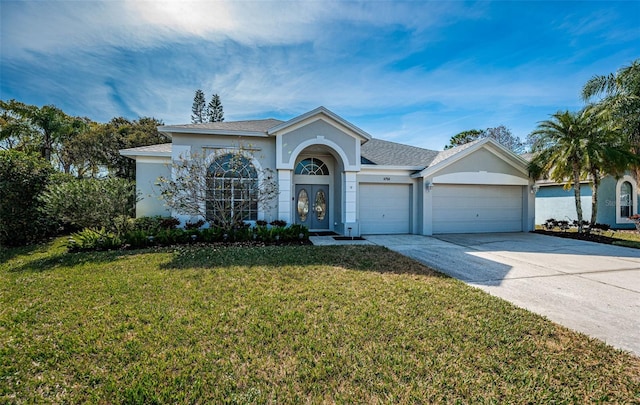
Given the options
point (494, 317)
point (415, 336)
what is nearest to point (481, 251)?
point (494, 317)

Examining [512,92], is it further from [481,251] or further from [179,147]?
[179,147]

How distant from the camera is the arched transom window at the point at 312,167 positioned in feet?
47.2

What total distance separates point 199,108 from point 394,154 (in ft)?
110

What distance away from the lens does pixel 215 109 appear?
3912cm

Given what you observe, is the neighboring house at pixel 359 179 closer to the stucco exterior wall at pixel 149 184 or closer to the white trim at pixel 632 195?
the stucco exterior wall at pixel 149 184

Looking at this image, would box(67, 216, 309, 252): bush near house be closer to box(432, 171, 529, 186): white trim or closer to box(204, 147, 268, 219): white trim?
box(204, 147, 268, 219): white trim

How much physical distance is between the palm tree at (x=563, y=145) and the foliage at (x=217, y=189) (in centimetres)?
1327

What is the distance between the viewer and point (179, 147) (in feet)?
37.6

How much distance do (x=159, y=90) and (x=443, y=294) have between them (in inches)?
Result: 622

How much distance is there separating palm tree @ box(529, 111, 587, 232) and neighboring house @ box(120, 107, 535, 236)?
124cm

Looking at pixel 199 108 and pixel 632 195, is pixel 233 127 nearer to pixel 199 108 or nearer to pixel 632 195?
pixel 632 195

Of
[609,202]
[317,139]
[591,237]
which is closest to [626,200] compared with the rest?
[609,202]

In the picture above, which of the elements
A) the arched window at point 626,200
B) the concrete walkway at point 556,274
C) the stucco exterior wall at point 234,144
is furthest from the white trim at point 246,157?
the arched window at point 626,200

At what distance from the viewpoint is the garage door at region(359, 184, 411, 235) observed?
45.1 ft
